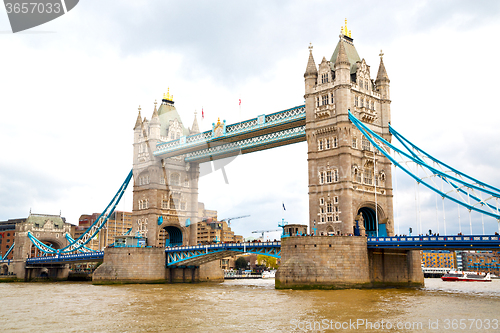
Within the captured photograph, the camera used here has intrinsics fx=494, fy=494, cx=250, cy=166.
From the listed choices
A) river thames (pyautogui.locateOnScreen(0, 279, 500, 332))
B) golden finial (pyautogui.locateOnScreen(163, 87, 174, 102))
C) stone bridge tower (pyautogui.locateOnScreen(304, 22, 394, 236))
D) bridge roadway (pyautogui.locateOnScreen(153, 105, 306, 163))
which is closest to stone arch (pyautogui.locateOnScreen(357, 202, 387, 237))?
stone bridge tower (pyautogui.locateOnScreen(304, 22, 394, 236))

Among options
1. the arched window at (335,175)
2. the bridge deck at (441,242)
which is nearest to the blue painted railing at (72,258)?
the arched window at (335,175)

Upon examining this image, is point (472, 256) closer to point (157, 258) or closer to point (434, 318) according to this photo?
point (157, 258)

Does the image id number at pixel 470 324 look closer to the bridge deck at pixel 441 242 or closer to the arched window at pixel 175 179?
the bridge deck at pixel 441 242

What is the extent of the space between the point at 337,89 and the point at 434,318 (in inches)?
1217

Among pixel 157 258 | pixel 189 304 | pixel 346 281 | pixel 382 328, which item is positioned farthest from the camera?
pixel 157 258

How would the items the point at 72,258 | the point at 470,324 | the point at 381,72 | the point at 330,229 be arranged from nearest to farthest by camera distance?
the point at 470,324 < the point at 330,229 < the point at 381,72 < the point at 72,258

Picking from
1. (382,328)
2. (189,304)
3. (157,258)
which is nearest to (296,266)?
(189,304)

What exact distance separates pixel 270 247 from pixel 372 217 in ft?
39.8

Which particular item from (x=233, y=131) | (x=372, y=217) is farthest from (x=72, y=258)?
(x=372, y=217)

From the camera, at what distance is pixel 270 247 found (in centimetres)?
5447

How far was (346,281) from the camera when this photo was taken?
4531cm

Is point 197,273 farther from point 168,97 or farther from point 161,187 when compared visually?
point 168,97

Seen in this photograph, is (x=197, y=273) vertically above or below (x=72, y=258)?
below

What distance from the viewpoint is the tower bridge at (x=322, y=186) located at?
1817 inches
